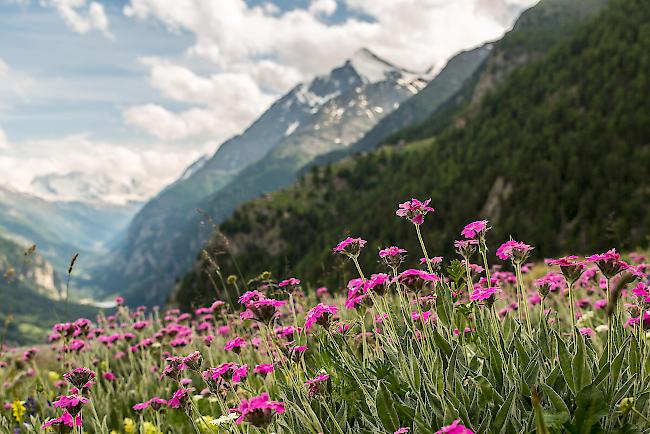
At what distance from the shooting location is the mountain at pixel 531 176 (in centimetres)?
6900

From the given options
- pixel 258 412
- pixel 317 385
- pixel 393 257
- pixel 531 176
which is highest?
pixel 393 257

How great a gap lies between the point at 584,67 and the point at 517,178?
4752 centimetres

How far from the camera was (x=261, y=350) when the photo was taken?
18.7 feet

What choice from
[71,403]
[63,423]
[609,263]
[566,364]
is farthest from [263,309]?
[609,263]

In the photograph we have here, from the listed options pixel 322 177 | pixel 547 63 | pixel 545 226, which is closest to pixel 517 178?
pixel 545 226

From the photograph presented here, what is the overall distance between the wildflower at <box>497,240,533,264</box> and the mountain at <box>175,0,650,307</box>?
34.8 meters

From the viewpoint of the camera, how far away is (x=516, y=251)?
279 cm

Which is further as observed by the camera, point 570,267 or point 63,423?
point 63,423

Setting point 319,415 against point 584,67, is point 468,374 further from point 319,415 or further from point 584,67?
point 584,67

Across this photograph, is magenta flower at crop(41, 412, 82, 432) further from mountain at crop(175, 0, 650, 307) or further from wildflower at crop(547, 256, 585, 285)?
mountain at crop(175, 0, 650, 307)

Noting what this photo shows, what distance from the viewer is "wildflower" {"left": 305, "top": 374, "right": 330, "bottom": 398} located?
2.69 metres

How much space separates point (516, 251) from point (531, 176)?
9364cm

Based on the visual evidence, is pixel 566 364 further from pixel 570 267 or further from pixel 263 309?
pixel 263 309

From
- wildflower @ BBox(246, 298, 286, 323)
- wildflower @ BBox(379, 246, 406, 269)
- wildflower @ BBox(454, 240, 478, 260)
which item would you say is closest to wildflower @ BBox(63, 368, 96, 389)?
wildflower @ BBox(246, 298, 286, 323)
